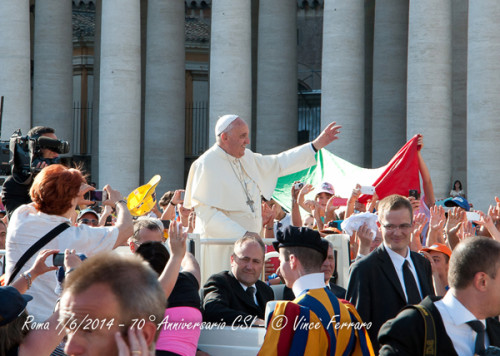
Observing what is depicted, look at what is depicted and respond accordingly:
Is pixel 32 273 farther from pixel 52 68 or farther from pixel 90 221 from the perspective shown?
pixel 52 68

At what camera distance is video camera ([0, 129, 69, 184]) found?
47.2 ft

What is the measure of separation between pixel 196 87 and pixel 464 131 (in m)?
27.4

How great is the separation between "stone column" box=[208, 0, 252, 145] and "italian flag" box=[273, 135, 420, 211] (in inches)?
726

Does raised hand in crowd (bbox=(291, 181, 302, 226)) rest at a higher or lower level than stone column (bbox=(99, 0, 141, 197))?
lower

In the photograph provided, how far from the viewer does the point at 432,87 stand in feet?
140

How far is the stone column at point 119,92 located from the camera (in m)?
48.8

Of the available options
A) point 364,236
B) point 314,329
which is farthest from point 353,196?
point 314,329

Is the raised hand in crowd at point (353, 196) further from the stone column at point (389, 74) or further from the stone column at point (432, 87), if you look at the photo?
the stone column at point (389, 74)

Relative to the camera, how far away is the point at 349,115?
46094 millimetres

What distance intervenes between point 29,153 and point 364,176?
13262 millimetres

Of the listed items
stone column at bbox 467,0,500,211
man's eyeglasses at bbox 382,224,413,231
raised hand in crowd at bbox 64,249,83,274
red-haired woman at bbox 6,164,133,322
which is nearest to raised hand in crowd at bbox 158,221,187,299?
raised hand in crowd at bbox 64,249,83,274

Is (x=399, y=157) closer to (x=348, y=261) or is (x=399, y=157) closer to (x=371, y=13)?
(x=348, y=261)

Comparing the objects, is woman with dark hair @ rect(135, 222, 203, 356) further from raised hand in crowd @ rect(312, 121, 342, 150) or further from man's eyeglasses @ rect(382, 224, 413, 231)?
raised hand in crowd @ rect(312, 121, 342, 150)

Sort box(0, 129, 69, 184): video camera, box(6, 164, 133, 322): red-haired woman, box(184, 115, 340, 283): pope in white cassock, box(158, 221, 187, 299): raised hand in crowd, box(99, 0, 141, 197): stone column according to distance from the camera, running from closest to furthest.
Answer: box(158, 221, 187, 299): raised hand in crowd < box(6, 164, 133, 322): red-haired woman < box(0, 129, 69, 184): video camera < box(184, 115, 340, 283): pope in white cassock < box(99, 0, 141, 197): stone column
